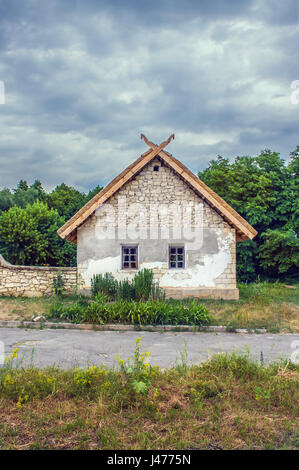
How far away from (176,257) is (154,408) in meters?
11.2

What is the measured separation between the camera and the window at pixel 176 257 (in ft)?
52.5

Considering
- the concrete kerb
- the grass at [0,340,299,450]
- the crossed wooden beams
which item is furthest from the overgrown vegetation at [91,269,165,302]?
the grass at [0,340,299,450]

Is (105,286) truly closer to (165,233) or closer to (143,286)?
(143,286)

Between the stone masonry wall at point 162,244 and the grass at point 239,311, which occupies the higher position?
the stone masonry wall at point 162,244

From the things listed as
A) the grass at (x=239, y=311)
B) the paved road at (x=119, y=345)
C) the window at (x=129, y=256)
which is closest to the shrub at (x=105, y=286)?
the grass at (x=239, y=311)

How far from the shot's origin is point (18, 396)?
530 centimetres

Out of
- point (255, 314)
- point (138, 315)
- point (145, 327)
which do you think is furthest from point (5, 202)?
point (255, 314)

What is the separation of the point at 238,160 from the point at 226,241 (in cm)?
1492

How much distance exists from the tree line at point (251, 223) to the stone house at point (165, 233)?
7.52 m

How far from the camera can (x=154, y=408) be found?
16.3 ft

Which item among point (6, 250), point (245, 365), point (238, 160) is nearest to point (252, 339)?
point (245, 365)

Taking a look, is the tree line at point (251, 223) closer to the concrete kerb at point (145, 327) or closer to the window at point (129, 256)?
the window at point (129, 256)

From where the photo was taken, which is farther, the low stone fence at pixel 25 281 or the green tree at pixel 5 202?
the green tree at pixel 5 202

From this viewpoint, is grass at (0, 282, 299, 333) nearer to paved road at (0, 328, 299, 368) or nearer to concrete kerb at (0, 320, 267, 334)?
concrete kerb at (0, 320, 267, 334)
